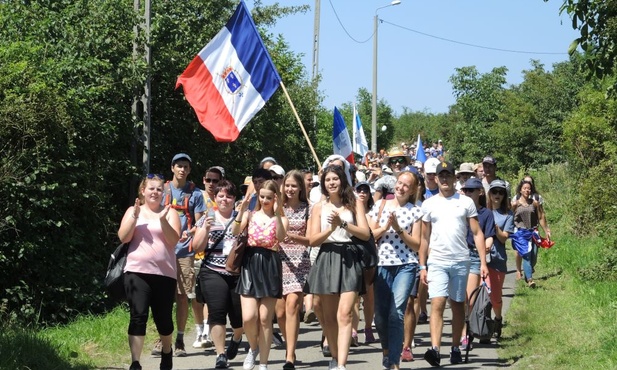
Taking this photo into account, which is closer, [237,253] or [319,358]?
[237,253]

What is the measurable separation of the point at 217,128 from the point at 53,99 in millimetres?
2046

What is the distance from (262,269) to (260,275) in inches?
2.2

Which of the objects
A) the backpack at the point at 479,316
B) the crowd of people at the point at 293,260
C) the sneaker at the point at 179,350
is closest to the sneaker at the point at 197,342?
the crowd of people at the point at 293,260

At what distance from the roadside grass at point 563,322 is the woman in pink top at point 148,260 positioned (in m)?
3.34

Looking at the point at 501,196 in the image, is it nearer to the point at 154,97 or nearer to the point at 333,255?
the point at 333,255

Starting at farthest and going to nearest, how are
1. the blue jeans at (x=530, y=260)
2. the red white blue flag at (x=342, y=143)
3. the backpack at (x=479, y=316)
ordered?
1. the red white blue flag at (x=342, y=143)
2. the blue jeans at (x=530, y=260)
3. the backpack at (x=479, y=316)

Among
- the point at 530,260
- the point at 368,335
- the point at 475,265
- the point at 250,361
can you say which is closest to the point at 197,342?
the point at 250,361

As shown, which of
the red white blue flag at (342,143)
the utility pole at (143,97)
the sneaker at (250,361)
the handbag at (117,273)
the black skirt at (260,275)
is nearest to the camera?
the handbag at (117,273)

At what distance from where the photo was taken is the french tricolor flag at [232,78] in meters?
13.4

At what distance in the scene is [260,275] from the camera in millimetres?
9000

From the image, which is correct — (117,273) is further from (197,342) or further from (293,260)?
(197,342)

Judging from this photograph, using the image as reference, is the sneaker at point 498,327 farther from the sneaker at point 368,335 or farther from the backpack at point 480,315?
the sneaker at point 368,335

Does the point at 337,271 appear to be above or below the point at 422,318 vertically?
above

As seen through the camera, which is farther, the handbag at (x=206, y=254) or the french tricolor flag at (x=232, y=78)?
the french tricolor flag at (x=232, y=78)
